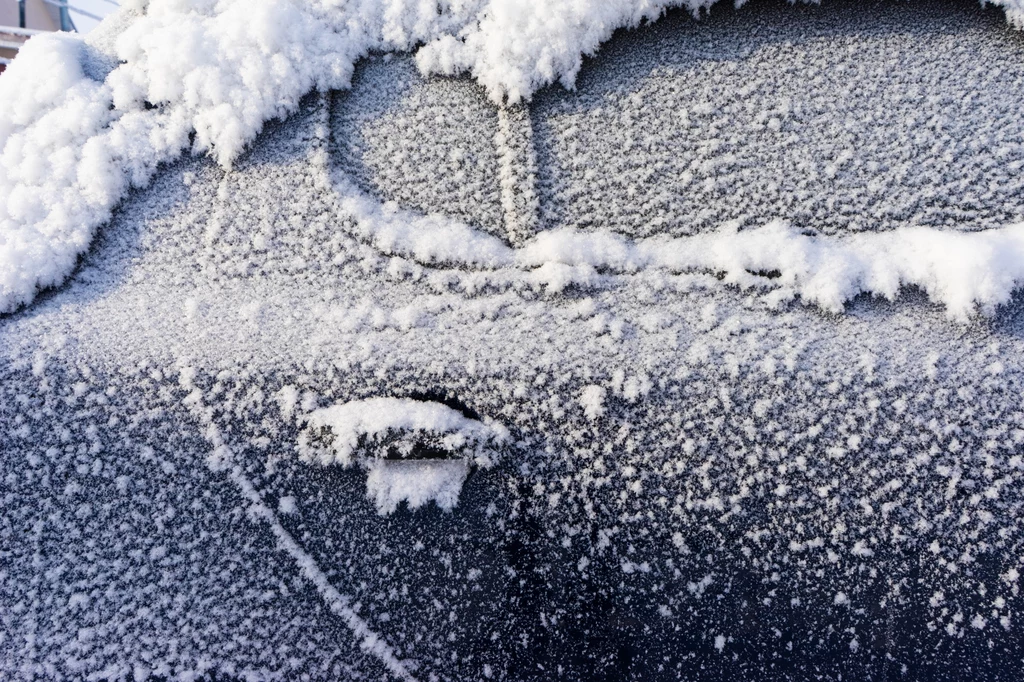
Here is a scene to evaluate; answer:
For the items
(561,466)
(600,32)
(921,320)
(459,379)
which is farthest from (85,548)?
(921,320)

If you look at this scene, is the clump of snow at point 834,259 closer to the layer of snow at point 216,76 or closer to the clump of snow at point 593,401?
the clump of snow at point 593,401

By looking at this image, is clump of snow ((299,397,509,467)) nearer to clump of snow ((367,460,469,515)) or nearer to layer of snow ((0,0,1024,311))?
clump of snow ((367,460,469,515))

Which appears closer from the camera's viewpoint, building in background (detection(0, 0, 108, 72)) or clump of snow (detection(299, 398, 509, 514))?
clump of snow (detection(299, 398, 509, 514))

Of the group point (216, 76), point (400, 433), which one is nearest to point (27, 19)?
point (216, 76)

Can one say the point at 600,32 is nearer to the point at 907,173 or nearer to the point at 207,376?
the point at 907,173

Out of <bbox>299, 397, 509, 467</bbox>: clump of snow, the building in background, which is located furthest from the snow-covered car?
the building in background

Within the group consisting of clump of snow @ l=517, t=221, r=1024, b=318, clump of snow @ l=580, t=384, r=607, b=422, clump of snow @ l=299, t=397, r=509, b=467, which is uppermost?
clump of snow @ l=517, t=221, r=1024, b=318

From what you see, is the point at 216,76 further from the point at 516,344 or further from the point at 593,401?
the point at 593,401
